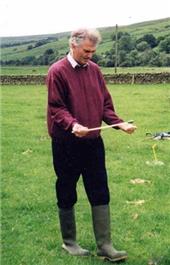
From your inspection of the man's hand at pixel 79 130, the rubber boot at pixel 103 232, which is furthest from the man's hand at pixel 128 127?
the rubber boot at pixel 103 232

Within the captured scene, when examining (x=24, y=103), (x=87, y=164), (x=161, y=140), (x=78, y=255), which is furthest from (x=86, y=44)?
(x=24, y=103)

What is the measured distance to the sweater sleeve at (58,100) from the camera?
280 inches

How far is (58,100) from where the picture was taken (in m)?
7.16

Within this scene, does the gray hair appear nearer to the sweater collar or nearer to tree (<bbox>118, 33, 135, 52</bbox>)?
the sweater collar

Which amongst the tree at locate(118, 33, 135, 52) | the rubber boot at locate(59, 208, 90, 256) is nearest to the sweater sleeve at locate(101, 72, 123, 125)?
the rubber boot at locate(59, 208, 90, 256)

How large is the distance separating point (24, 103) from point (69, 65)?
22.3 meters

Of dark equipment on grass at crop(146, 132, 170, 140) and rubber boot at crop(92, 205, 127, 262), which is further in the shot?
dark equipment on grass at crop(146, 132, 170, 140)

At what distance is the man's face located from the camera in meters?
7.01

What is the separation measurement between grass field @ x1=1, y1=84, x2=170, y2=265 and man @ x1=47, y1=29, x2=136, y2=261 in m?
0.44

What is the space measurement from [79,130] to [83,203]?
11.3 feet

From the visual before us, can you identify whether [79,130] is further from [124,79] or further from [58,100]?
[124,79]

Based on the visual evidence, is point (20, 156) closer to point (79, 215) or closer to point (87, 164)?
point (79, 215)

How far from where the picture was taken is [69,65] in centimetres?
727

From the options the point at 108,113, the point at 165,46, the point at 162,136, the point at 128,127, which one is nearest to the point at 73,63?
the point at 108,113
